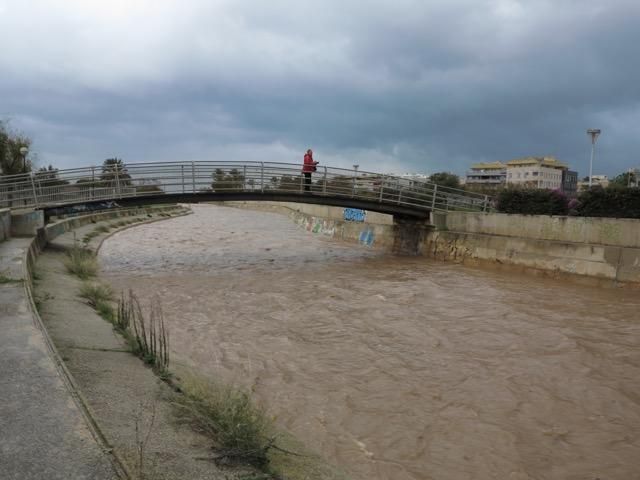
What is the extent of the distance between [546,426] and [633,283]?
999 centimetres

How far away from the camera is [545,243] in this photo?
52.4 feet

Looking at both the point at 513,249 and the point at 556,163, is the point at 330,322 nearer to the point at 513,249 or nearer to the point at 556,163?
the point at 513,249

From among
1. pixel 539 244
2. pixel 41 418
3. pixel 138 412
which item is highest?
pixel 41 418

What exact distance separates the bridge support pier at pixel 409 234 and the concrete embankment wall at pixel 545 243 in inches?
25.2

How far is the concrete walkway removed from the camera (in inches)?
116

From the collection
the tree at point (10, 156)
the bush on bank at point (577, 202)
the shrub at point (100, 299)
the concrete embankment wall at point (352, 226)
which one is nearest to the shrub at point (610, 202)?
the bush on bank at point (577, 202)

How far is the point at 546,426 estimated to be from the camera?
5.31 metres

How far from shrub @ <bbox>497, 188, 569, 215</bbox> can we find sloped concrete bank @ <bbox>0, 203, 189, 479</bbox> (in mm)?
15659

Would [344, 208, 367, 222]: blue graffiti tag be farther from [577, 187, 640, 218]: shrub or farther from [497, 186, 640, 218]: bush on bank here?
[577, 187, 640, 218]: shrub

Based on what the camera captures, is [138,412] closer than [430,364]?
Yes

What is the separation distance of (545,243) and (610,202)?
2.14m

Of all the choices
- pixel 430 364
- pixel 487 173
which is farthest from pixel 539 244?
pixel 487 173

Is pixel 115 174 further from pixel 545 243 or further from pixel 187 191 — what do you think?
pixel 545 243

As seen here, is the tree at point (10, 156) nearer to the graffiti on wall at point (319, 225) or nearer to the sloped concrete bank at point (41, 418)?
the graffiti on wall at point (319, 225)
